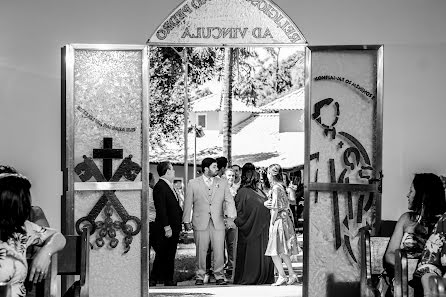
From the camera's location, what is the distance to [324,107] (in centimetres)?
755

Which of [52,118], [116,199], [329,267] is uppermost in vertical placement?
[52,118]

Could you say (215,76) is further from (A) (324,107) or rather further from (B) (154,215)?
(A) (324,107)

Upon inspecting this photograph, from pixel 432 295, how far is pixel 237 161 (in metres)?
18.0

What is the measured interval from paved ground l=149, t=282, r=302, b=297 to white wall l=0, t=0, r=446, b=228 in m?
→ 2.86

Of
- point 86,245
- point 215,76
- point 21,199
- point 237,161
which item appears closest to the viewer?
point 21,199

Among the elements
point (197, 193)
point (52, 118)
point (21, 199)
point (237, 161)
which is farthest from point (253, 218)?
point (237, 161)

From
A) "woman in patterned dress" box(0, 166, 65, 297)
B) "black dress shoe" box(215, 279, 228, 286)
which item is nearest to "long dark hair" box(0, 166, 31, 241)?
"woman in patterned dress" box(0, 166, 65, 297)

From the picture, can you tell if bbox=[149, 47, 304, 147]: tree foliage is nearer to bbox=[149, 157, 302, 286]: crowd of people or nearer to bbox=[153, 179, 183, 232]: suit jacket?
bbox=[149, 157, 302, 286]: crowd of people

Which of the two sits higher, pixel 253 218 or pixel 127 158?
pixel 127 158

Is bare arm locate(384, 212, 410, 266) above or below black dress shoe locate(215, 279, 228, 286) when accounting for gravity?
above

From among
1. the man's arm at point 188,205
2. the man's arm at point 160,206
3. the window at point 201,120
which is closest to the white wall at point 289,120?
the window at point 201,120

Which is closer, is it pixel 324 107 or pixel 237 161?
pixel 324 107

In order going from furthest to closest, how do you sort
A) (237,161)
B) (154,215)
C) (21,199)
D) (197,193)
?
(237,161) < (154,215) < (197,193) < (21,199)

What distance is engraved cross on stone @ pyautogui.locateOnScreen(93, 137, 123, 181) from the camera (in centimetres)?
740
